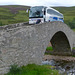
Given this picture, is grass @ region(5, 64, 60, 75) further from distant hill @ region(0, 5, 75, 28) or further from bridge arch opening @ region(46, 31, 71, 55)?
distant hill @ region(0, 5, 75, 28)

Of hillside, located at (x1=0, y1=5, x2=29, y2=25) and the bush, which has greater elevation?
the bush

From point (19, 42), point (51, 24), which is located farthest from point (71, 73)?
point (19, 42)

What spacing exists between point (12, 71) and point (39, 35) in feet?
16.2

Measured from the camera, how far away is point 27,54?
12133 millimetres

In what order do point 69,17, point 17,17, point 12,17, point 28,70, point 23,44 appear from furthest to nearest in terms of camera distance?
point 69,17, point 17,17, point 12,17, point 23,44, point 28,70

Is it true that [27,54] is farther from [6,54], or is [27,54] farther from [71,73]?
[71,73]

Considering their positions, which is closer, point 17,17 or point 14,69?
point 14,69

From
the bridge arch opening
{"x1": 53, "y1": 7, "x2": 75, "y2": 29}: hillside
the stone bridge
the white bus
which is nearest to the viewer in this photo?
the stone bridge

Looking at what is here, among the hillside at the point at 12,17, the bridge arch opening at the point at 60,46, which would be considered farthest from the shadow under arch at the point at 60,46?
the hillside at the point at 12,17

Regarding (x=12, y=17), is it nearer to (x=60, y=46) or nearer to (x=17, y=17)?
(x=17, y=17)

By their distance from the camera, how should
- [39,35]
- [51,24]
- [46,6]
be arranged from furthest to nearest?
[46,6], [51,24], [39,35]

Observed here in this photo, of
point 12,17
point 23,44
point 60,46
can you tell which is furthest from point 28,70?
point 12,17

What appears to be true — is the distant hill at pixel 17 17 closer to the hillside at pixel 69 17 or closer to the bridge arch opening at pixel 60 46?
the hillside at pixel 69 17

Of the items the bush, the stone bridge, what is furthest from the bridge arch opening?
the bush
